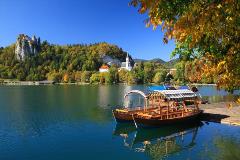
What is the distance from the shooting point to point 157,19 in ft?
31.4

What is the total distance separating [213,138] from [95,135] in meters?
14.8

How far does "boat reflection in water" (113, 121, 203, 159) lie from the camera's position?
34875 millimetres

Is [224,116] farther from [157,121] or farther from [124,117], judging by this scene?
[124,117]

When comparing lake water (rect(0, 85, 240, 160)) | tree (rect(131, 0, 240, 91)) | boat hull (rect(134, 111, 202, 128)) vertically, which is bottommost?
lake water (rect(0, 85, 240, 160))

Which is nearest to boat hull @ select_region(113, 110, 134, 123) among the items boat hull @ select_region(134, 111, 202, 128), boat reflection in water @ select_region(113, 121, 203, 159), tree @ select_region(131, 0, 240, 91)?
boat reflection in water @ select_region(113, 121, 203, 159)

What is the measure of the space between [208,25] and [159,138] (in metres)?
32.6

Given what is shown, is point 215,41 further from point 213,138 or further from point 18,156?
point 213,138

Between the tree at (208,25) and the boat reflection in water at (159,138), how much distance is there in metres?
23.3

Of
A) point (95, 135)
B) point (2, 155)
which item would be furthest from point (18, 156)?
point (95, 135)

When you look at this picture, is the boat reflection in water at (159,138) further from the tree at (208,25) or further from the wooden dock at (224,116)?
the tree at (208,25)

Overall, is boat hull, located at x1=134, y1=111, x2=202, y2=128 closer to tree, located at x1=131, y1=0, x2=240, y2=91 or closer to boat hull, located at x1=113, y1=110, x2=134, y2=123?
boat hull, located at x1=113, y1=110, x2=134, y2=123

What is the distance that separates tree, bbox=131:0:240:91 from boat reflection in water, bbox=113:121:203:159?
23348mm

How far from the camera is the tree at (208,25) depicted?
8.71m

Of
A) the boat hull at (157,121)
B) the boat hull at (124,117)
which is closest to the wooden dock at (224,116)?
the boat hull at (157,121)
